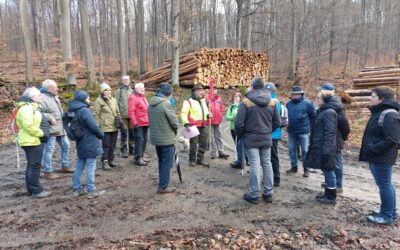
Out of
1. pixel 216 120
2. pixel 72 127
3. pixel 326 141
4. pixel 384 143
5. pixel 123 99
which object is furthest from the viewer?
pixel 123 99

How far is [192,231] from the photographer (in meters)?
4.66

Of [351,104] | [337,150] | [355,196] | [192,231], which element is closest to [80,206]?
[192,231]

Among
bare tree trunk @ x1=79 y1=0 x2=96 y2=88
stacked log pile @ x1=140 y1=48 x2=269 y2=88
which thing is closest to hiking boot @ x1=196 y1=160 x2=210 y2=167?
stacked log pile @ x1=140 y1=48 x2=269 y2=88

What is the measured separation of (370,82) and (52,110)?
16622 millimetres

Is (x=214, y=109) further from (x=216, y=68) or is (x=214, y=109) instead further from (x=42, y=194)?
(x=216, y=68)

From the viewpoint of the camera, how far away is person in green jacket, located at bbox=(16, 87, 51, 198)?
5.82 metres

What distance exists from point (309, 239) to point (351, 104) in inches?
524

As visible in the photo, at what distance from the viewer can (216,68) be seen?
19.2m

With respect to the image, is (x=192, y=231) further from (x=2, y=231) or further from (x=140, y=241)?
(x=2, y=231)

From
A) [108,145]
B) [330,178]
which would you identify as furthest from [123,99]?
[330,178]

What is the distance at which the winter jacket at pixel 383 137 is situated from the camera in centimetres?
460

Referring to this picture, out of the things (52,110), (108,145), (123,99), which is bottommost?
(108,145)

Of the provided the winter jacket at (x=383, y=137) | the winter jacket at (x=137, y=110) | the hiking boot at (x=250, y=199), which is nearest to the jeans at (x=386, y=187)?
Answer: the winter jacket at (x=383, y=137)

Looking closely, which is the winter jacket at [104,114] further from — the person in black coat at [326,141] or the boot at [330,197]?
the boot at [330,197]
